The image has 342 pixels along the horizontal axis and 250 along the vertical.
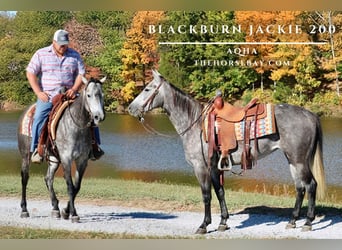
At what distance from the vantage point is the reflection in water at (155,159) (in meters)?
7.56

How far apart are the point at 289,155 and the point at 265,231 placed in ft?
2.85

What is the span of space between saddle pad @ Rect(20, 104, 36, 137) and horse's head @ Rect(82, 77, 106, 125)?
106 cm

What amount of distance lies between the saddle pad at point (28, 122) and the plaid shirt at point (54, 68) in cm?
36

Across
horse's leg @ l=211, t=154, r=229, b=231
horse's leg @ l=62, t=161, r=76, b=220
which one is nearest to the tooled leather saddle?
horse's leg @ l=211, t=154, r=229, b=231

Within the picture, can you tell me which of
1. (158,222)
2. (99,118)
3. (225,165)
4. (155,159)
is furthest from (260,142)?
(155,159)

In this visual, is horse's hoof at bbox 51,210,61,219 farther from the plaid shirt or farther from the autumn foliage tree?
the autumn foliage tree

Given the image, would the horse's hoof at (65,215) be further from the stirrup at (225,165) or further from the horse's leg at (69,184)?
the stirrup at (225,165)

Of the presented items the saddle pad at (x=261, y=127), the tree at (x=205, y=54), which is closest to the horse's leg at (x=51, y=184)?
the tree at (x=205, y=54)

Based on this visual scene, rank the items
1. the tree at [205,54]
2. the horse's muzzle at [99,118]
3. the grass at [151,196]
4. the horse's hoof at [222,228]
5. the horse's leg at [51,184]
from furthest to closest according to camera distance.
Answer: the grass at [151,196]
the tree at [205,54]
the horse's leg at [51,184]
the horse's hoof at [222,228]
the horse's muzzle at [99,118]

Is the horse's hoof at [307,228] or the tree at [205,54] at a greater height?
the tree at [205,54]

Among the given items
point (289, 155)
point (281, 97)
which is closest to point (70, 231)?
point (289, 155)

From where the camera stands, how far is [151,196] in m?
7.78

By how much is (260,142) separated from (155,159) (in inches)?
84.6

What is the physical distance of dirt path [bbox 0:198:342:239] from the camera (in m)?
6.45
